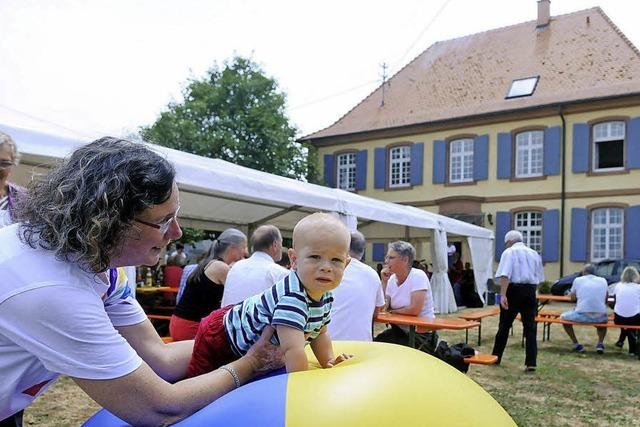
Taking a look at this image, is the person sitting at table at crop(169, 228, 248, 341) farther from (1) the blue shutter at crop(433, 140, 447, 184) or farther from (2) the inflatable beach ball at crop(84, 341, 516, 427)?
(1) the blue shutter at crop(433, 140, 447, 184)

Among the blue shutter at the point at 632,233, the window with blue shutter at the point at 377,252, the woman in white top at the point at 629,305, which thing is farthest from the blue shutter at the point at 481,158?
the woman in white top at the point at 629,305

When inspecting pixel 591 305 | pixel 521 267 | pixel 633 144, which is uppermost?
pixel 633 144

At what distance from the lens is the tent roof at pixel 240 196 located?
5.25 metres

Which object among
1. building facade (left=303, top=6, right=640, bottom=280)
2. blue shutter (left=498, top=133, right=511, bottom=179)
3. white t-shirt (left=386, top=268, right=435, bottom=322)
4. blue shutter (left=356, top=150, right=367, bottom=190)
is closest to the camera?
white t-shirt (left=386, top=268, right=435, bottom=322)

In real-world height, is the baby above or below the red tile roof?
below

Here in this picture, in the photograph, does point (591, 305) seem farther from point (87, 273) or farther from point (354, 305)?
point (87, 273)

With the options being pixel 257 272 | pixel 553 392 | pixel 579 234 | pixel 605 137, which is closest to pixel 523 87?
pixel 605 137

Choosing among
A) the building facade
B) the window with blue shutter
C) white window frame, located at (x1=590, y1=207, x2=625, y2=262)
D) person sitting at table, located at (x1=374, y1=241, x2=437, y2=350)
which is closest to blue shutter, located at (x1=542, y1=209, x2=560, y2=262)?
the building facade

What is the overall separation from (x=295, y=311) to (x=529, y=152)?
2106 cm

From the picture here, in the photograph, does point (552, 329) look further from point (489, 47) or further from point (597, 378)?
point (489, 47)

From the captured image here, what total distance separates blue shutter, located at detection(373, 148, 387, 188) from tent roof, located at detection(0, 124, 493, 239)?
31.1ft

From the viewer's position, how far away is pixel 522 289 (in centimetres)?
716

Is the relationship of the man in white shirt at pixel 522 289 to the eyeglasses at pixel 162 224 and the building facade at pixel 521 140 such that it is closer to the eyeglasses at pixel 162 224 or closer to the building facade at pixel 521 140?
the eyeglasses at pixel 162 224

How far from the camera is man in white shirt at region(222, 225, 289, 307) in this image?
4426 millimetres
